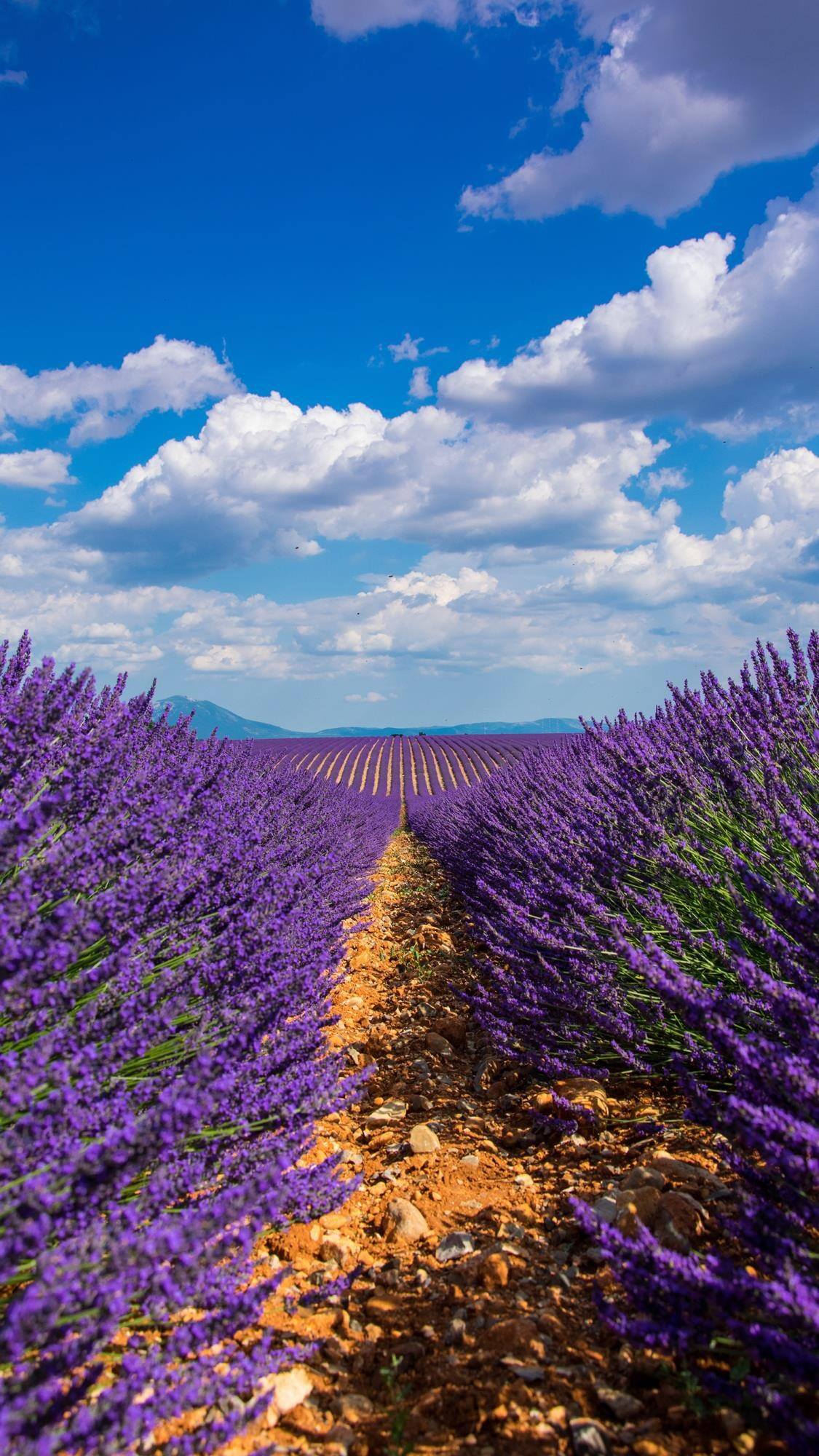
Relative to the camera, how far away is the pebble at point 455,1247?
1923 mm

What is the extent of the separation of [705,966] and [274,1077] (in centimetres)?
150

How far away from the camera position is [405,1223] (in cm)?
209

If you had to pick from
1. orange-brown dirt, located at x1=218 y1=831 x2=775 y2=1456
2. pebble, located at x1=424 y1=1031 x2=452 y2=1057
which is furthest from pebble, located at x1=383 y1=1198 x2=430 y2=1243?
pebble, located at x1=424 y1=1031 x2=452 y2=1057

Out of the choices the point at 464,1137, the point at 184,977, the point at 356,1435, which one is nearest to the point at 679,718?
the point at 464,1137

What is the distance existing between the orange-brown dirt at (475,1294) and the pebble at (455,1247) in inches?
0.5

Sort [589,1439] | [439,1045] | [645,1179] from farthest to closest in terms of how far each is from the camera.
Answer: [439,1045]
[645,1179]
[589,1439]

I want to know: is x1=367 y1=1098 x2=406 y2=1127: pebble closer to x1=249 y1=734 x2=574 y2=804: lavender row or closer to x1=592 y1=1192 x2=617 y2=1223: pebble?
x1=592 y1=1192 x2=617 y2=1223: pebble

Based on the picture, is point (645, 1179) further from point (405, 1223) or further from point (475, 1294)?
point (405, 1223)

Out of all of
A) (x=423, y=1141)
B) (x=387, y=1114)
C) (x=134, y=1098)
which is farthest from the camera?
(x=387, y=1114)

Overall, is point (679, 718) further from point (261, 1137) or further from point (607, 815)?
point (261, 1137)

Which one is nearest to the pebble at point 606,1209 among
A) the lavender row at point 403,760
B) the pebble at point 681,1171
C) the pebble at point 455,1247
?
the pebble at point 681,1171

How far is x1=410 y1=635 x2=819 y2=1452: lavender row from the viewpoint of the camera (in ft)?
3.91

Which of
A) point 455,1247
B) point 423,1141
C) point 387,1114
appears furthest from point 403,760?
point 455,1247

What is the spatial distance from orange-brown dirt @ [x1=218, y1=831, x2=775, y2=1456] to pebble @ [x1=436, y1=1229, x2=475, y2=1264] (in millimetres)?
12
